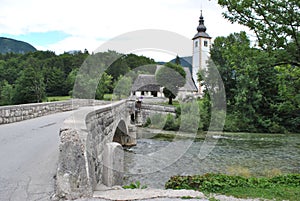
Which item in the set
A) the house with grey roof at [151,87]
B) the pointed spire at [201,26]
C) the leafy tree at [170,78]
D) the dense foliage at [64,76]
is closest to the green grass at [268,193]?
the dense foliage at [64,76]

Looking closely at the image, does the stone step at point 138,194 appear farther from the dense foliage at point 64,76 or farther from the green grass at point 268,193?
the dense foliage at point 64,76

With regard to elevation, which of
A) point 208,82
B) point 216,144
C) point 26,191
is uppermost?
point 208,82

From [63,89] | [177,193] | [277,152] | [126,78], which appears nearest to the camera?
[177,193]

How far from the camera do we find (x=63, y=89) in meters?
42.4

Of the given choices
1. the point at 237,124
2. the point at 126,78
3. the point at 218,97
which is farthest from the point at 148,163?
the point at 126,78

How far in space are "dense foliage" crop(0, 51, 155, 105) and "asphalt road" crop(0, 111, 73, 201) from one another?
1408 cm

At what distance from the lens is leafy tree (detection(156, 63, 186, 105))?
3662cm

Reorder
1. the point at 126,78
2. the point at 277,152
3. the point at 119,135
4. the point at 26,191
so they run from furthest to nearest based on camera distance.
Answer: the point at 126,78
the point at 119,135
the point at 277,152
the point at 26,191

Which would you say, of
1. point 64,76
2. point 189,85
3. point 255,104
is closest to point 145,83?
point 189,85

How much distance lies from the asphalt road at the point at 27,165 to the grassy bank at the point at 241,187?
2.94m

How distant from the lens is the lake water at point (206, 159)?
43.2 ft

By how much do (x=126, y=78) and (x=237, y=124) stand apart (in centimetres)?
1557

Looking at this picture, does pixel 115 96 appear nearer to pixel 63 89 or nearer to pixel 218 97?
pixel 63 89

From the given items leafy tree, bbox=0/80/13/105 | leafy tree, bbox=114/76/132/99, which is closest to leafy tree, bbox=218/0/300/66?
leafy tree, bbox=114/76/132/99
